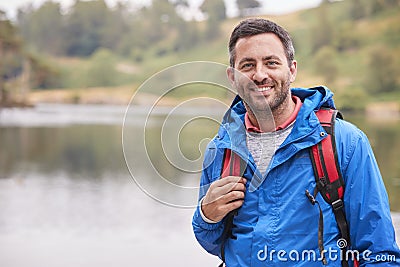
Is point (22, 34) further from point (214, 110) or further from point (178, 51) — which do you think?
point (214, 110)

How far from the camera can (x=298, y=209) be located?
1613mm

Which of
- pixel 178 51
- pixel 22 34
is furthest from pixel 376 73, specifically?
pixel 22 34

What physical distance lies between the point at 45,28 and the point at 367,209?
103182mm

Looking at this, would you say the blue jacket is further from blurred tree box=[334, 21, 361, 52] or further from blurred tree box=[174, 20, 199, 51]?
blurred tree box=[174, 20, 199, 51]

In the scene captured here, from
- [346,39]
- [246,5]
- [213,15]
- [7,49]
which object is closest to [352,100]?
[346,39]

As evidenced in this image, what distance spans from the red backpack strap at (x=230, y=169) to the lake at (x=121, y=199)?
118mm

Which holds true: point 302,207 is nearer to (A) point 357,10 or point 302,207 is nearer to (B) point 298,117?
(B) point 298,117

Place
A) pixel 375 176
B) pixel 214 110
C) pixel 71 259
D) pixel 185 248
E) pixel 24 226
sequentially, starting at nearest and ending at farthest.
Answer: pixel 375 176
pixel 214 110
pixel 71 259
pixel 185 248
pixel 24 226

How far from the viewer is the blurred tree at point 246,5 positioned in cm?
10162

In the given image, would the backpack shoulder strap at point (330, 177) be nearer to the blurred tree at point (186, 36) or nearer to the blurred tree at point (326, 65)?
the blurred tree at point (326, 65)

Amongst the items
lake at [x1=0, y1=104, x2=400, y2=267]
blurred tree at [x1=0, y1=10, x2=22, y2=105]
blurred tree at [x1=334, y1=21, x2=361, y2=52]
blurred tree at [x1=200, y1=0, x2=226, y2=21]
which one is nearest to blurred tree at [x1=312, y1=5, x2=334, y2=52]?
blurred tree at [x1=334, y1=21, x2=361, y2=52]

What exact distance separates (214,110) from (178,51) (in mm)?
91466

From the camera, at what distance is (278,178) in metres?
1.65

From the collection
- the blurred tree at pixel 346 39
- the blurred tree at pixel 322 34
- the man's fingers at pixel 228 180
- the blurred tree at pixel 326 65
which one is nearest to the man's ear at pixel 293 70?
the man's fingers at pixel 228 180
